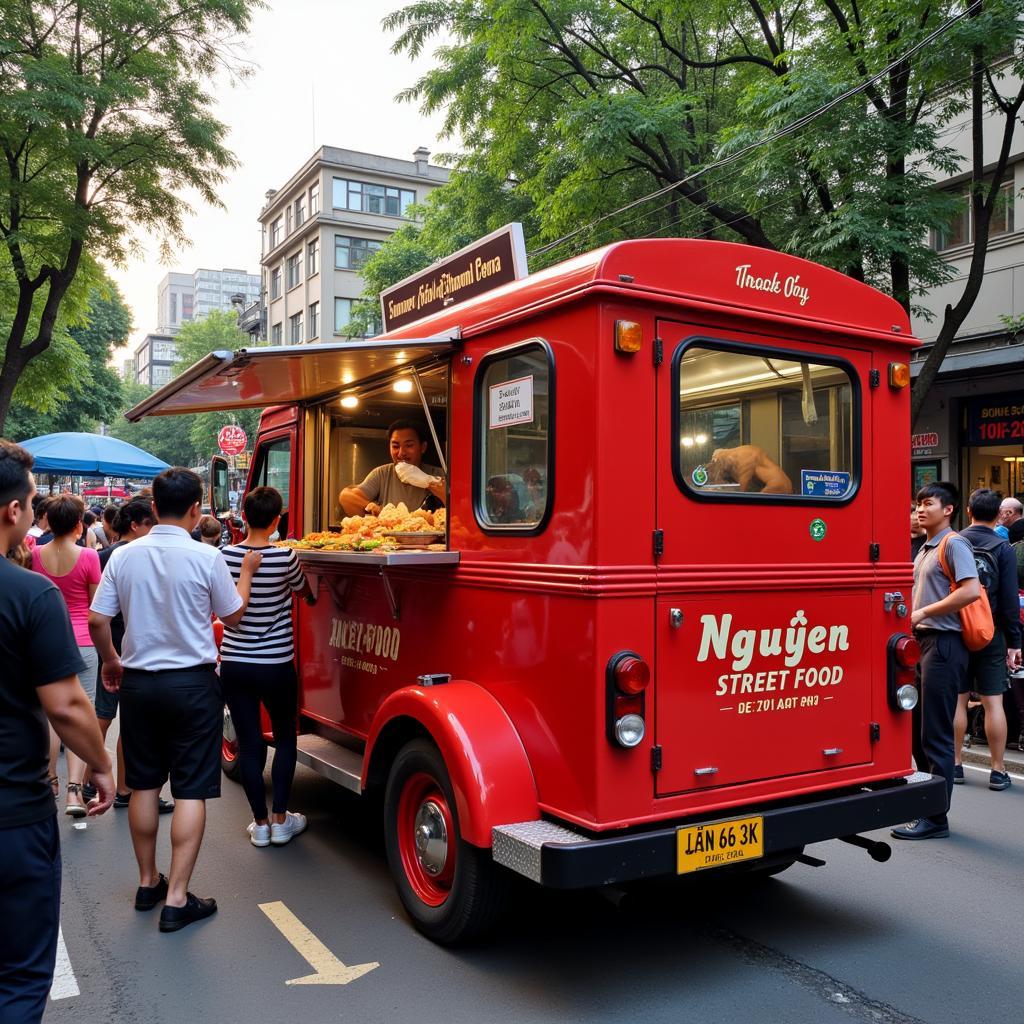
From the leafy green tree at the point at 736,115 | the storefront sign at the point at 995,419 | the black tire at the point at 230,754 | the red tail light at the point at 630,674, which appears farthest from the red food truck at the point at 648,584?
the storefront sign at the point at 995,419

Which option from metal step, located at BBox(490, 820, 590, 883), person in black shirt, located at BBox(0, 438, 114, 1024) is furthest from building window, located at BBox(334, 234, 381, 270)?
person in black shirt, located at BBox(0, 438, 114, 1024)

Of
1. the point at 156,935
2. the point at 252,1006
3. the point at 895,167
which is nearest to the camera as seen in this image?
the point at 252,1006

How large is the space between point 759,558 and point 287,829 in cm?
320

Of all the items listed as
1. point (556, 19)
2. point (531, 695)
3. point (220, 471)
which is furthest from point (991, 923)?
point (556, 19)

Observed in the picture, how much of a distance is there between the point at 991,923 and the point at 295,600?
4527 millimetres

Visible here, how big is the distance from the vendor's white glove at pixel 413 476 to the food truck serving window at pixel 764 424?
221cm

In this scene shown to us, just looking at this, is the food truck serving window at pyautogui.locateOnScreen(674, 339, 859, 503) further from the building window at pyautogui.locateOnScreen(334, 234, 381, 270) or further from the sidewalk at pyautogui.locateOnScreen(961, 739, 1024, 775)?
the building window at pyautogui.locateOnScreen(334, 234, 381, 270)

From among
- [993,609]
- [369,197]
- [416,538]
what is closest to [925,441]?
[993,609]

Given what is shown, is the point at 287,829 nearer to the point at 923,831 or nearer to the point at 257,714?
the point at 257,714

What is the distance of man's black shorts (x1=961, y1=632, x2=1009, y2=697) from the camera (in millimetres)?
6512

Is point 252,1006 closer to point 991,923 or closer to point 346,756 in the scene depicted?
point 346,756

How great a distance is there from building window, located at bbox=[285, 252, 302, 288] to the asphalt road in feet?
162

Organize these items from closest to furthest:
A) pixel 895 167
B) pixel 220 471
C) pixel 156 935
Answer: pixel 156 935
pixel 220 471
pixel 895 167

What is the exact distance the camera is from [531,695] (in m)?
3.93
